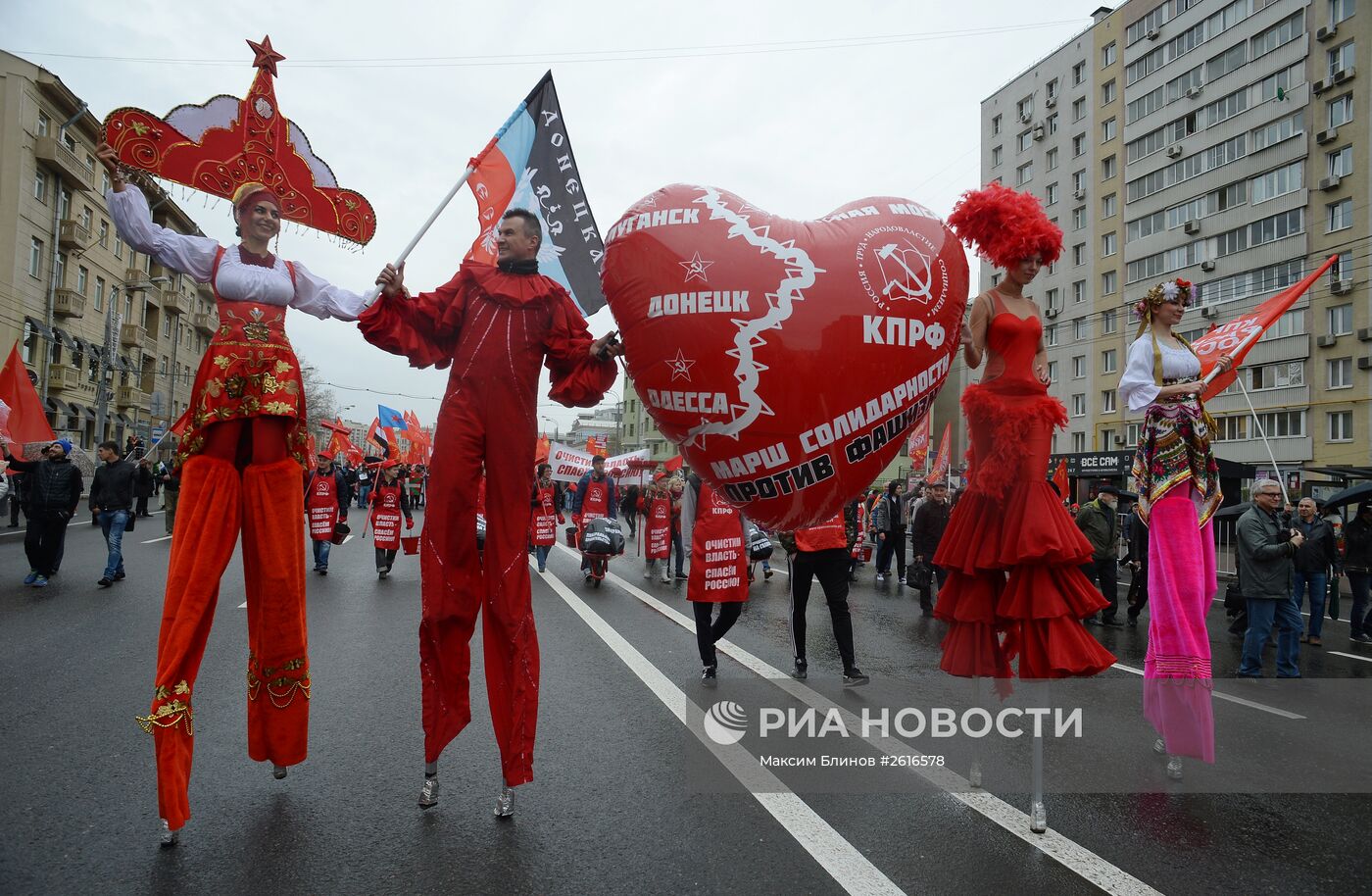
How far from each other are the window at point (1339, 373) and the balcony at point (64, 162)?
52322 mm

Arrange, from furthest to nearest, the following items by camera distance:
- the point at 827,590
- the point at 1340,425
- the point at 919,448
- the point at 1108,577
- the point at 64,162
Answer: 1. the point at 64,162
2. the point at 1340,425
3. the point at 919,448
4. the point at 1108,577
5. the point at 827,590

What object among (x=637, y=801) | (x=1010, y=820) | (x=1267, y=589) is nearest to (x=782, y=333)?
(x=637, y=801)

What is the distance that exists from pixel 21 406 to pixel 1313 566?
675 inches

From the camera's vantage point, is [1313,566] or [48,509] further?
[48,509]

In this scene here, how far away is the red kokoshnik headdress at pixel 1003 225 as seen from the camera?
3.27 m

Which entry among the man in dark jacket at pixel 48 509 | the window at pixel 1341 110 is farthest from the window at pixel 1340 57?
the man in dark jacket at pixel 48 509

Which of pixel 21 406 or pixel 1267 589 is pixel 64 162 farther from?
pixel 1267 589

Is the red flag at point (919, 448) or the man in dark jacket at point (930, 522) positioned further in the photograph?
the red flag at point (919, 448)

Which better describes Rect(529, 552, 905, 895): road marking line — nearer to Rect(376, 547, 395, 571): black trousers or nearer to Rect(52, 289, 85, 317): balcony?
Rect(376, 547, 395, 571): black trousers

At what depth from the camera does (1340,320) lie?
31.9m

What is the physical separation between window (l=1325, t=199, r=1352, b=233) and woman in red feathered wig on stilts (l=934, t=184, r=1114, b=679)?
37.4m

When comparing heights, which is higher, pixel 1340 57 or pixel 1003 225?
pixel 1340 57

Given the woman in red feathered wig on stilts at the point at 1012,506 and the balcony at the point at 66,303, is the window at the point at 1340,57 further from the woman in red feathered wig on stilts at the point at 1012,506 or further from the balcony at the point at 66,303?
the balcony at the point at 66,303

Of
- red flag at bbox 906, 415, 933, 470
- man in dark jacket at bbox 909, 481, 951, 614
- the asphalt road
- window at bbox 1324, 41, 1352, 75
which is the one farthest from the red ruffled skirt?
window at bbox 1324, 41, 1352, 75
